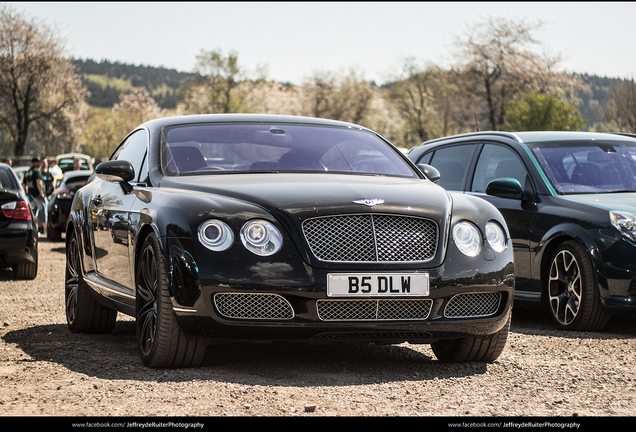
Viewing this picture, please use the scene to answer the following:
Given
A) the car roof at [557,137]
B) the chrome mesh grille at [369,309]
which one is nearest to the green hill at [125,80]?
the car roof at [557,137]

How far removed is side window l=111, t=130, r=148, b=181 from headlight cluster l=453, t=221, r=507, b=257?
216 cm

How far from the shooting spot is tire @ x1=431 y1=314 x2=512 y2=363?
16.9 ft

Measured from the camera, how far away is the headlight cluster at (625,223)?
22.2ft

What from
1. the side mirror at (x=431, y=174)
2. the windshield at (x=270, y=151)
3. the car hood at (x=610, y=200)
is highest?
the windshield at (x=270, y=151)

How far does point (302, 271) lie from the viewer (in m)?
4.46

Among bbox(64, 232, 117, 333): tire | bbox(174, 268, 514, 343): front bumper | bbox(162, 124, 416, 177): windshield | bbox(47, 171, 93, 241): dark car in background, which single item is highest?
bbox(162, 124, 416, 177): windshield

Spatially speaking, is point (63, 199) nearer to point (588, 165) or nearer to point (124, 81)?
point (588, 165)

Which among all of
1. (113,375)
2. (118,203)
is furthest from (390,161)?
(113,375)

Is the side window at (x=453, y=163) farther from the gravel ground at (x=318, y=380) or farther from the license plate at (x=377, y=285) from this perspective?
the license plate at (x=377, y=285)

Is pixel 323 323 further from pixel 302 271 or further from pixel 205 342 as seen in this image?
pixel 205 342

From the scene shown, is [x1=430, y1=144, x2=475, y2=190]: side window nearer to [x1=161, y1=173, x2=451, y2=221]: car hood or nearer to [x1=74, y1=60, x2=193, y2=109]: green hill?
[x1=161, y1=173, x2=451, y2=221]: car hood

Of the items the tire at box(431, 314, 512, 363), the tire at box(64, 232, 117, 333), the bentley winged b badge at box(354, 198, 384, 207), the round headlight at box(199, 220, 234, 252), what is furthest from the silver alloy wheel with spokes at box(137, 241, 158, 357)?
the tire at box(431, 314, 512, 363)

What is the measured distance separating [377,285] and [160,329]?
1.24 metres

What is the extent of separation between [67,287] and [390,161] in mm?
3142
